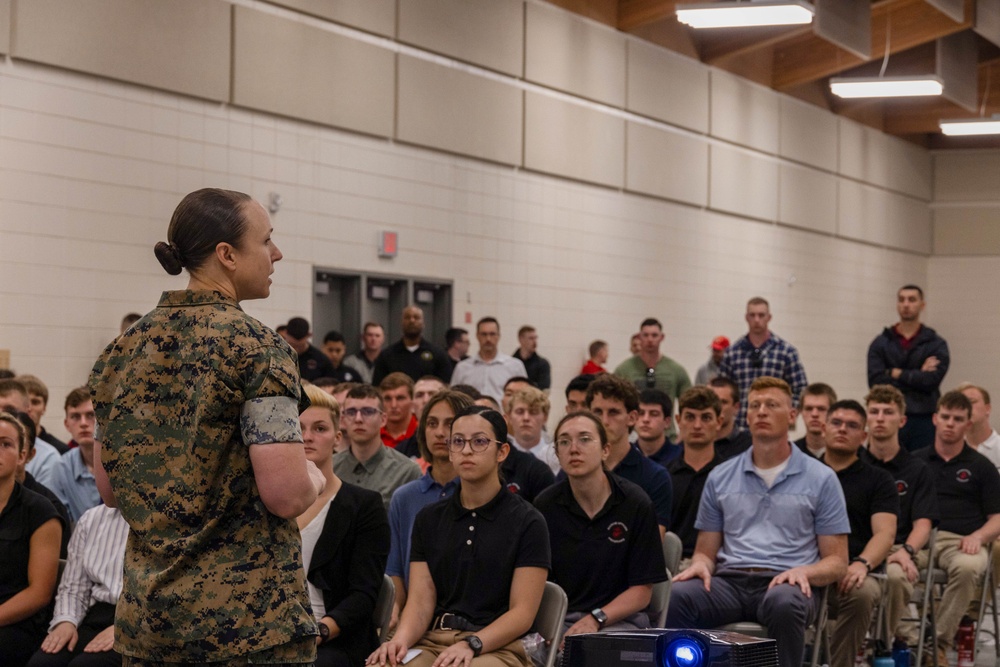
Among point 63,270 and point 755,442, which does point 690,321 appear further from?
point 755,442

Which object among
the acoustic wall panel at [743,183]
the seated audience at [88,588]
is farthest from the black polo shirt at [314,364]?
the acoustic wall panel at [743,183]

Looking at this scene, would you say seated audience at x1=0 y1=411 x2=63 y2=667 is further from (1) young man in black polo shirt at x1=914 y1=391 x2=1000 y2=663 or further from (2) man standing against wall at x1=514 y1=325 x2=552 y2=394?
(2) man standing against wall at x1=514 y1=325 x2=552 y2=394

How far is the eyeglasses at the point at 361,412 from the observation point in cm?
557

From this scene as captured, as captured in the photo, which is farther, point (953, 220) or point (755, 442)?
point (953, 220)

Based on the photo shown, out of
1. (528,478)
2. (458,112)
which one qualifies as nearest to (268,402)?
(528,478)

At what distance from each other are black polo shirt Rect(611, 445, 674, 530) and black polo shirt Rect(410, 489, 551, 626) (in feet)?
4.31

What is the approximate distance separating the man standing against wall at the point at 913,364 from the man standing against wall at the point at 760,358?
2.90 feet

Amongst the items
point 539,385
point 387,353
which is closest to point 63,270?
point 387,353

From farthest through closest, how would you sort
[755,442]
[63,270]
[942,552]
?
1. [63,270]
2. [942,552]
3. [755,442]

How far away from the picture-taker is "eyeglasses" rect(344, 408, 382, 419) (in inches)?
219

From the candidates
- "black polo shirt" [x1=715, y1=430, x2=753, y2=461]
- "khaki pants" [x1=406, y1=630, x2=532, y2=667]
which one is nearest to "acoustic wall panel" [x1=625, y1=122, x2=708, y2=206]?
"black polo shirt" [x1=715, y1=430, x2=753, y2=461]

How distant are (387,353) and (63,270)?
9.53ft

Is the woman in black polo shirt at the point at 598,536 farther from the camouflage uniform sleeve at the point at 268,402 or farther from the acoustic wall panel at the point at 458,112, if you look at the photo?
the acoustic wall panel at the point at 458,112

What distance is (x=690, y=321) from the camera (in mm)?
15586
